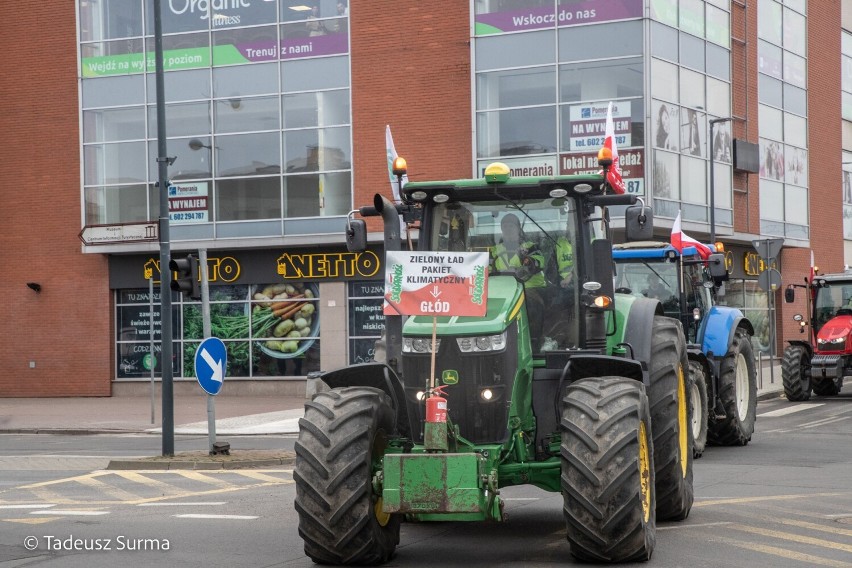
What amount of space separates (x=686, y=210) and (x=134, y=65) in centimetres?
1476

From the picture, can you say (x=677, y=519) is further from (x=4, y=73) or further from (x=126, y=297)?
(x=4, y=73)

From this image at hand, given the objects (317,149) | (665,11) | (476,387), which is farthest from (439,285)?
(317,149)

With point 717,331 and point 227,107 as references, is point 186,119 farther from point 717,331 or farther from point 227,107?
point 717,331

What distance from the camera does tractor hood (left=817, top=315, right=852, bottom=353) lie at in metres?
25.1

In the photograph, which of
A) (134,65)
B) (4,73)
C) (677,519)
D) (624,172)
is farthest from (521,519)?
(4,73)

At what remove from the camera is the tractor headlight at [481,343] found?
855cm

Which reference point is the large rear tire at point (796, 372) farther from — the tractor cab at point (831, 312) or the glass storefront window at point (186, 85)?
the glass storefront window at point (186, 85)

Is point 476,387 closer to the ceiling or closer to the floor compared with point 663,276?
closer to the floor

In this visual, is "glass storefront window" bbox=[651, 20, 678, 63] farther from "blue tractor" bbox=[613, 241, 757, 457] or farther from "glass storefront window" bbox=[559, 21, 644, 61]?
"blue tractor" bbox=[613, 241, 757, 457]

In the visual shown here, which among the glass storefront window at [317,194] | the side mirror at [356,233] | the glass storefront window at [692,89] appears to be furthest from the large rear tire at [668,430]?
the glass storefront window at [317,194]

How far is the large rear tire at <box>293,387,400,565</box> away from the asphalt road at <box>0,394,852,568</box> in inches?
14.0

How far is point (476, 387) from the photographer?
8.56 metres

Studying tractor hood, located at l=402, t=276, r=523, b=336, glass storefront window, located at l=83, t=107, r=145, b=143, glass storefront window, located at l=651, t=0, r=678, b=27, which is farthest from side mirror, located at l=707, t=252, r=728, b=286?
glass storefront window, located at l=83, t=107, r=145, b=143

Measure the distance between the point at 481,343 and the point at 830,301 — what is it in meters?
19.5
